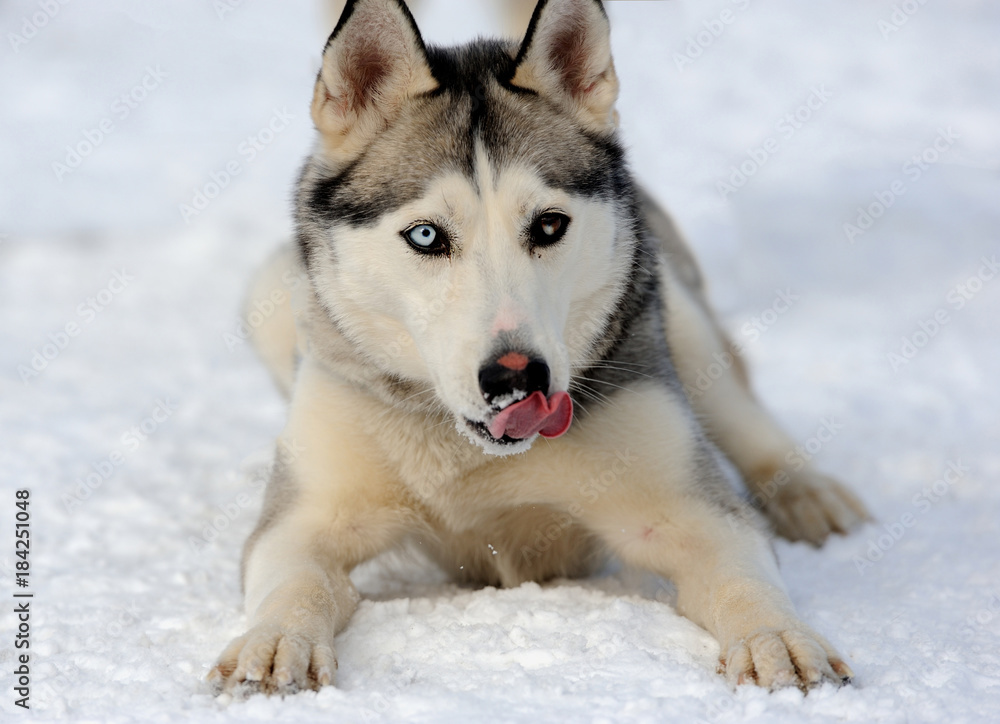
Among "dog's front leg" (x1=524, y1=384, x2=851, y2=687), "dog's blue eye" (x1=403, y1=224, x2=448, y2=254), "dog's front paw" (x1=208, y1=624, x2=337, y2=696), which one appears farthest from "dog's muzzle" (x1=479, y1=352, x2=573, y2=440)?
"dog's front paw" (x1=208, y1=624, x2=337, y2=696)

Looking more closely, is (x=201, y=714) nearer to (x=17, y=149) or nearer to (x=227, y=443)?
(x=227, y=443)

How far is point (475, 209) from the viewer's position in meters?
2.64

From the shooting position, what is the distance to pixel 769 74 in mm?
8156

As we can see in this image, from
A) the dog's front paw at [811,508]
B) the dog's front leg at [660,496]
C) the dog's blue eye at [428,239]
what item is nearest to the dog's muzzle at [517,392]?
the dog's blue eye at [428,239]

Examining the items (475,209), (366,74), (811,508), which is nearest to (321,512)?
(475,209)

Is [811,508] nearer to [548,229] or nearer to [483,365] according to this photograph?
[548,229]

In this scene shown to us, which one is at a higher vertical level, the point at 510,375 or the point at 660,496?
the point at 510,375

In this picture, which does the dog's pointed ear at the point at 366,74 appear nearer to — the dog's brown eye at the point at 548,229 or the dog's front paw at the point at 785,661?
the dog's brown eye at the point at 548,229

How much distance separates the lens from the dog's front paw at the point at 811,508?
381cm

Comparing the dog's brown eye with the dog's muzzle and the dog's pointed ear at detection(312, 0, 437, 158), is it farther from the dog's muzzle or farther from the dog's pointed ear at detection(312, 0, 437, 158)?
the dog's pointed ear at detection(312, 0, 437, 158)

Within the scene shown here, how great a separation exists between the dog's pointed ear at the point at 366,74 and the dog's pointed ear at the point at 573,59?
1.01ft

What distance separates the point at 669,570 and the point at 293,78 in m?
7.82

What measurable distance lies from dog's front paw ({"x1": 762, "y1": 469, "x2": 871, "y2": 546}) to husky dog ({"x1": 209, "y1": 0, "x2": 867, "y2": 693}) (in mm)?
784

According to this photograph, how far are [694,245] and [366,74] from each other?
→ 423 cm
